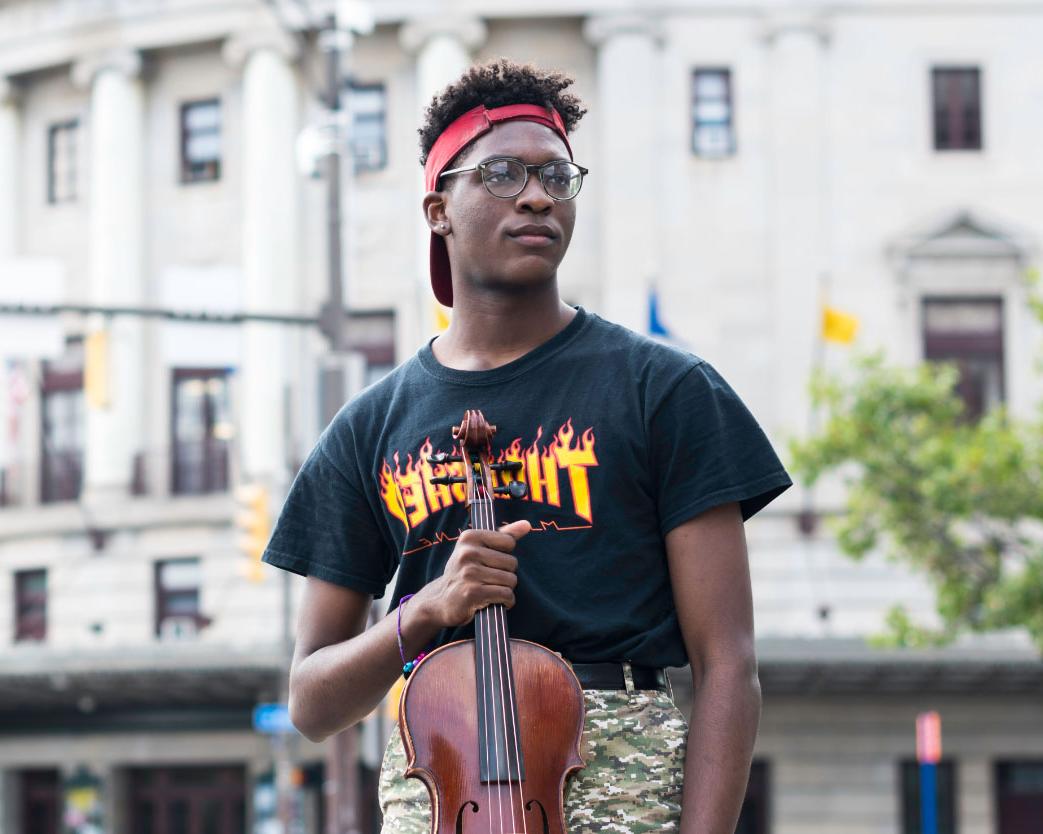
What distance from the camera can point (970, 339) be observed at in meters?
35.3

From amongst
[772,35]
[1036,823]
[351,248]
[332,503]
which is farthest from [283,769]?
[332,503]

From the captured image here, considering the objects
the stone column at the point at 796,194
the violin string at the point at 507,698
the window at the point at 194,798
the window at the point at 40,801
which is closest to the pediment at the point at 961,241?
the stone column at the point at 796,194

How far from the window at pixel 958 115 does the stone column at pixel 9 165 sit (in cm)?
1852

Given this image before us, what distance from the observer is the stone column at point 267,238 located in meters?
36.5

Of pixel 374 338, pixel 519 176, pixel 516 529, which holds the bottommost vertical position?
pixel 516 529

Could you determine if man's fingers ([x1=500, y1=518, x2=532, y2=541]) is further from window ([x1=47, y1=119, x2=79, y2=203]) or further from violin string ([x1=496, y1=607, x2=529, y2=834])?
window ([x1=47, y1=119, x2=79, y2=203])

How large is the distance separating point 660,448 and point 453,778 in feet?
2.29

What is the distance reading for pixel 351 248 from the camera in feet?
122

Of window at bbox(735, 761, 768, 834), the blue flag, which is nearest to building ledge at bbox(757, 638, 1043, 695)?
window at bbox(735, 761, 768, 834)

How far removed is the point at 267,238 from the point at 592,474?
34.1 metres

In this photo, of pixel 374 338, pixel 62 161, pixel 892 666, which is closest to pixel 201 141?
pixel 62 161

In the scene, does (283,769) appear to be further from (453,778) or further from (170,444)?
(453,778)

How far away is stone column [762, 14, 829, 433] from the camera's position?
3506cm

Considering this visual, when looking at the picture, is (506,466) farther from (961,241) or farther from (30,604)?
(30,604)
